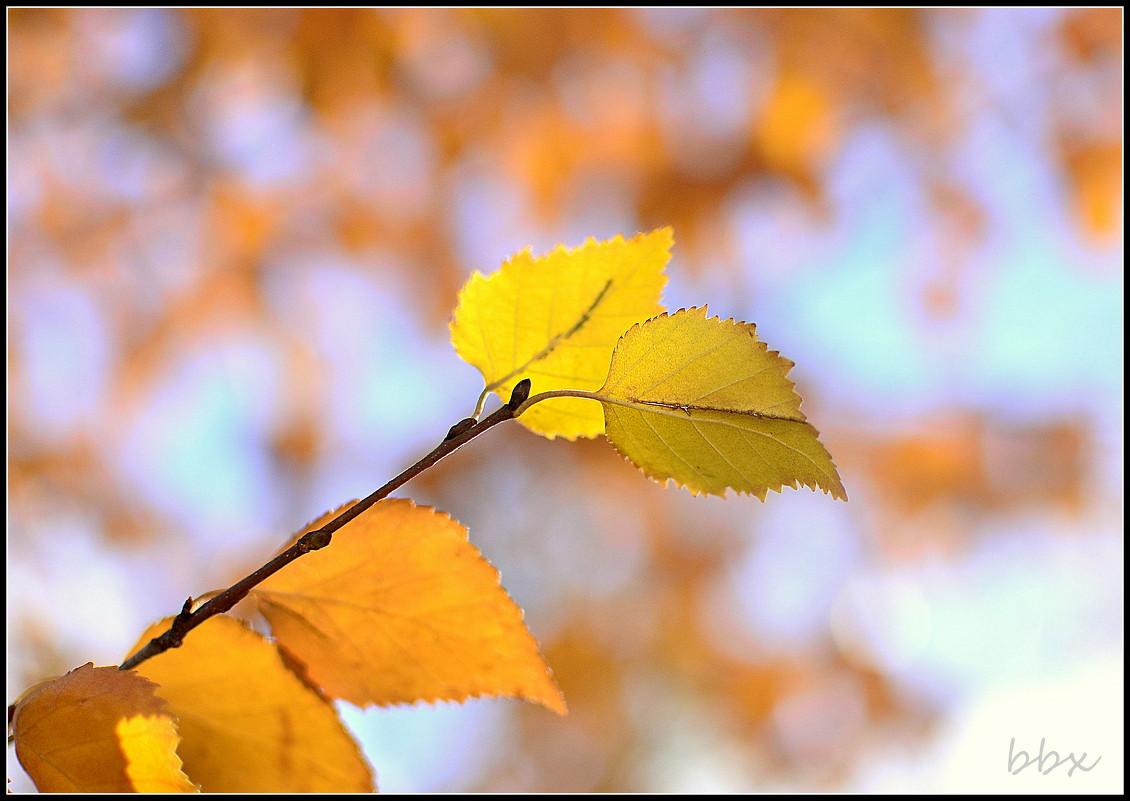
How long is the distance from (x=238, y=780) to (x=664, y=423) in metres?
0.23

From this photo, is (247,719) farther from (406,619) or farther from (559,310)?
(559,310)

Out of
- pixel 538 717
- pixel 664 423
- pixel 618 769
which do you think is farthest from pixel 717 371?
pixel 618 769

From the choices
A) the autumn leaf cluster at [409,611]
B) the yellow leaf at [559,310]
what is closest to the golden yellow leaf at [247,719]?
the autumn leaf cluster at [409,611]

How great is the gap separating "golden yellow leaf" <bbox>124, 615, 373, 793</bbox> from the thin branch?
52mm

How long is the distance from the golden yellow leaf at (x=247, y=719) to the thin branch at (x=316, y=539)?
0.17ft

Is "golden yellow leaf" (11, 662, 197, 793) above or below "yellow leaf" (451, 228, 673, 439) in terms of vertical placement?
below

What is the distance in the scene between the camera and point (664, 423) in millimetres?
220

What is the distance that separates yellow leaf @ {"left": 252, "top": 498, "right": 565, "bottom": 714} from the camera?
10.4 inches

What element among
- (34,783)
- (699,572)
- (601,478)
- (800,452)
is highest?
(601,478)

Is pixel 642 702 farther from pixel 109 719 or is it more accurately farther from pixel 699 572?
pixel 109 719

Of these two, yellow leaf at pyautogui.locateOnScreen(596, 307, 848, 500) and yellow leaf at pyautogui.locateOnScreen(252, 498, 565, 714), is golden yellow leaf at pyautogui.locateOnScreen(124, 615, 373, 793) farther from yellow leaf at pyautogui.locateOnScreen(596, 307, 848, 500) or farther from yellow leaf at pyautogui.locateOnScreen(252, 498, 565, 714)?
yellow leaf at pyautogui.locateOnScreen(596, 307, 848, 500)

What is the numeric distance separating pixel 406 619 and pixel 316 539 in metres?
0.08

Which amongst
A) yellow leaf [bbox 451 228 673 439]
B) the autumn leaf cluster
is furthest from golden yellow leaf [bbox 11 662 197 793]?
yellow leaf [bbox 451 228 673 439]

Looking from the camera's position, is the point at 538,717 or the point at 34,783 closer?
the point at 34,783
